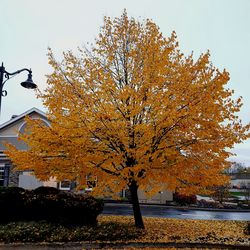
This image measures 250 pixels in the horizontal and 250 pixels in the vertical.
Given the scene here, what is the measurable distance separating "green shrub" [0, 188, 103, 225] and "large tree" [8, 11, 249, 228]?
1638 millimetres

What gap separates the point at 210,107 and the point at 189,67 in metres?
1.74

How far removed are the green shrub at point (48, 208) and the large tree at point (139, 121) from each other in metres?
1.64

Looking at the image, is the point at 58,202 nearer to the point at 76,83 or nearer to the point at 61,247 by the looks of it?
the point at 61,247

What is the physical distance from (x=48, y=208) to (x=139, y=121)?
17.4 ft

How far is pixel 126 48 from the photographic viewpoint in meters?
Answer: 10.4

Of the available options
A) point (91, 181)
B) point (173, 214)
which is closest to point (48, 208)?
point (91, 181)

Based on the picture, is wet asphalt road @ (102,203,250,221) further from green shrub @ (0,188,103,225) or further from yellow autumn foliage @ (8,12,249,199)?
yellow autumn foliage @ (8,12,249,199)

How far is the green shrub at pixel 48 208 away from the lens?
11.2 metres

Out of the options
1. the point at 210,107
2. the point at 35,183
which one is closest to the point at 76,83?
the point at 210,107

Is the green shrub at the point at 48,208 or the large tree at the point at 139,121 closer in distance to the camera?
the large tree at the point at 139,121

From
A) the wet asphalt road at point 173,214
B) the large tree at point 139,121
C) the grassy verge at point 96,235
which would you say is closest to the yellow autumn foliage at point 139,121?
the large tree at point 139,121

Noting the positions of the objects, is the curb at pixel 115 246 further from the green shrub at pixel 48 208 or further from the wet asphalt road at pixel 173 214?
the wet asphalt road at pixel 173 214

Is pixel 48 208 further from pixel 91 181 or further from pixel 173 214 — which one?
pixel 173 214

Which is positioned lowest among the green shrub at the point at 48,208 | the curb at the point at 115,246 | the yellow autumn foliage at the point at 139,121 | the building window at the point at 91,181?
the curb at the point at 115,246
